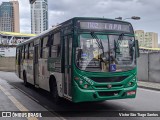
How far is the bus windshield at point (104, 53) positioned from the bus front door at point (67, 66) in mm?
472

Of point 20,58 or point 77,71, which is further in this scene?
point 20,58

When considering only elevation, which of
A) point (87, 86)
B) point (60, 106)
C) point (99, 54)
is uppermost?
point (99, 54)

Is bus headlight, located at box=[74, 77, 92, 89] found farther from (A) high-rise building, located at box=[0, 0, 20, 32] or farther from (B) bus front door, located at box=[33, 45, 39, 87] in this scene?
(A) high-rise building, located at box=[0, 0, 20, 32]

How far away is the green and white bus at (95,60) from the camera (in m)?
8.92

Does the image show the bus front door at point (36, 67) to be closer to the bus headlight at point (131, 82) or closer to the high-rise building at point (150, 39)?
the bus headlight at point (131, 82)

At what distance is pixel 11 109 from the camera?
1024 centimetres

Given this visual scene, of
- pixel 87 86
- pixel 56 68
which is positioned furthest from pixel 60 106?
pixel 87 86

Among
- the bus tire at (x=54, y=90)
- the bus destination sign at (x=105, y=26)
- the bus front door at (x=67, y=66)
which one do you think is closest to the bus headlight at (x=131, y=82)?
the bus destination sign at (x=105, y=26)

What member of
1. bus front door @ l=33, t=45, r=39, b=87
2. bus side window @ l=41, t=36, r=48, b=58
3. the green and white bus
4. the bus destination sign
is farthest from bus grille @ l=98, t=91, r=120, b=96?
bus front door @ l=33, t=45, r=39, b=87

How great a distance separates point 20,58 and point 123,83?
499 inches

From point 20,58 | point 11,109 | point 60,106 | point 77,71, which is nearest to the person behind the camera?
point 77,71

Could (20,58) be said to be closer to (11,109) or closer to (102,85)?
(11,109)

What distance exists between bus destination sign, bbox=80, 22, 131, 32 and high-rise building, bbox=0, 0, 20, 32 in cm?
6401

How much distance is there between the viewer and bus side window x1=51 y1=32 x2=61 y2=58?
1055cm
